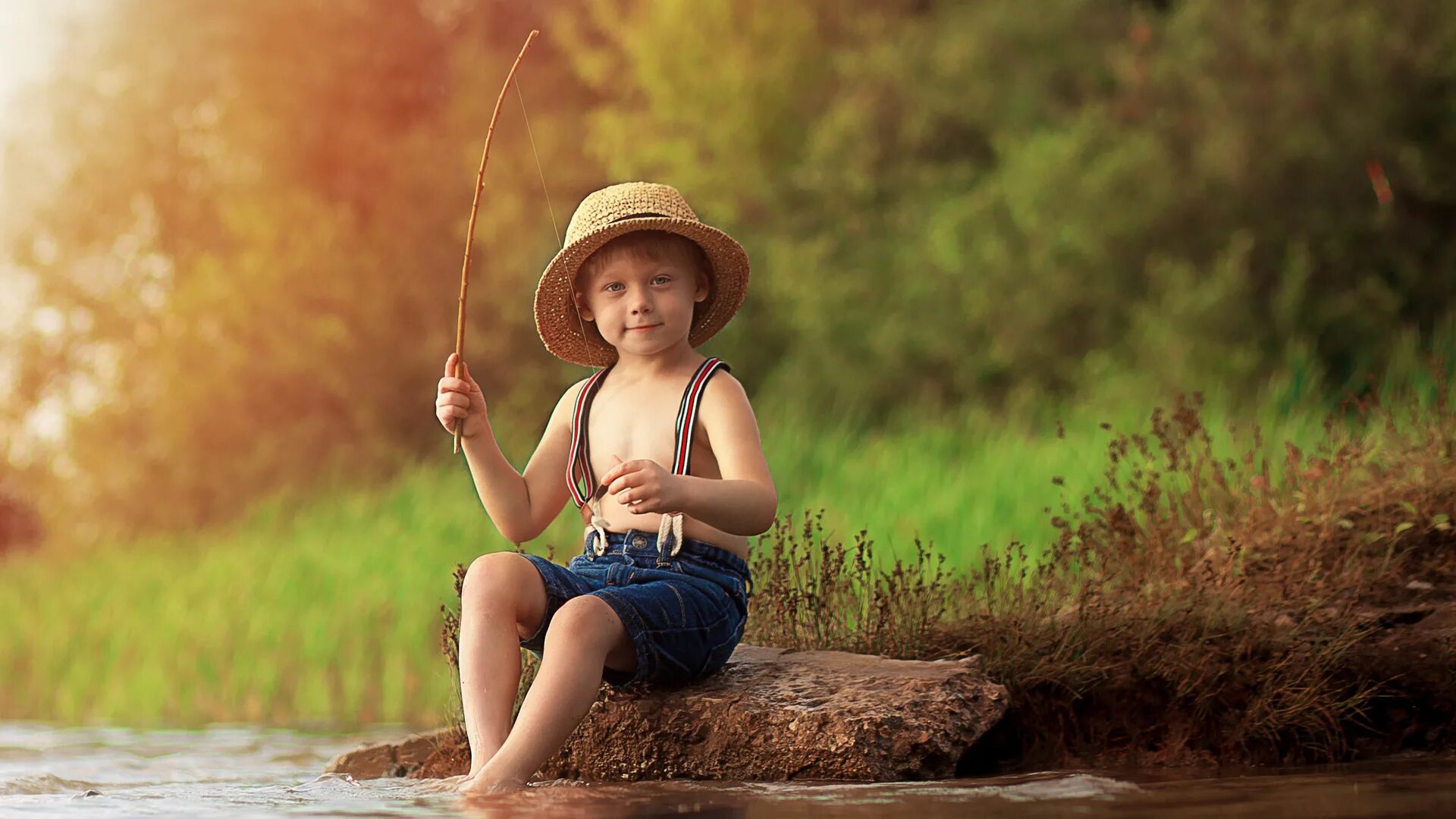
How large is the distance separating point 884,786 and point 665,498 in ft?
2.91

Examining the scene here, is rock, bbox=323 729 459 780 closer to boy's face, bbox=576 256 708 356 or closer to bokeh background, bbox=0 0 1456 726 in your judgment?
boy's face, bbox=576 256 708 356

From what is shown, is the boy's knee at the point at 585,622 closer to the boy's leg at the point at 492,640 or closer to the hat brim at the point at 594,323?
the boy's leg at the point at 492,640

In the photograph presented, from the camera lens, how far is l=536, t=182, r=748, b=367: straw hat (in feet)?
14.9

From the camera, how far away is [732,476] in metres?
4.31

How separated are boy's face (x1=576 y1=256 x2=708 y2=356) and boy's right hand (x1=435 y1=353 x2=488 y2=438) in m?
0.41

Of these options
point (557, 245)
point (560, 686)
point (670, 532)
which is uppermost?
point (557, 245)

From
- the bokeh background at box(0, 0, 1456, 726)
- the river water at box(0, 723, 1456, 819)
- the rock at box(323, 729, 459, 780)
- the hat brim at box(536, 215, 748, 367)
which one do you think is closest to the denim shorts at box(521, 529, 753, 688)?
the river water at box(0, 723, 1456, 819)

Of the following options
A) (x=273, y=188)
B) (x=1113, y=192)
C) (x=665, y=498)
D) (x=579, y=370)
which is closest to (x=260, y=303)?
(x=273, y=188)

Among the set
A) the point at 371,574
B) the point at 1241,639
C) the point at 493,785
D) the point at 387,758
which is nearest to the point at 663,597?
the point at 493,785

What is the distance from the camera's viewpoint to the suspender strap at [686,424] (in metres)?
4.44

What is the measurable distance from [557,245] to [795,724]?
386 inches

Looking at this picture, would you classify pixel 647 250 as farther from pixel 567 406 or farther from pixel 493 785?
pixel 493 785

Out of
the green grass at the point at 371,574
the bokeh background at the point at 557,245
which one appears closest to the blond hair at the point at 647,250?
the green grass at the point at 371,574

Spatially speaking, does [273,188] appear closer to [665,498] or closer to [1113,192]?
[1113,192]
